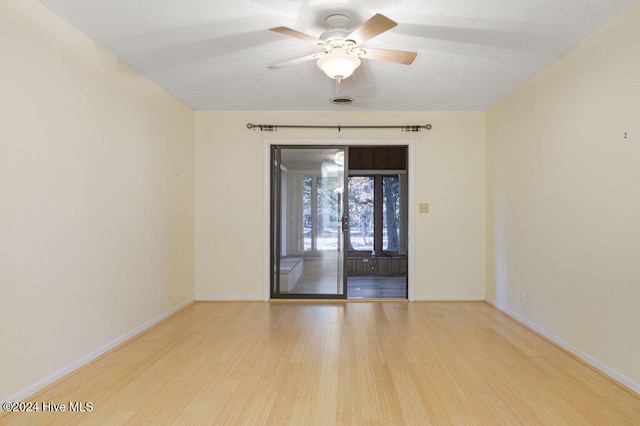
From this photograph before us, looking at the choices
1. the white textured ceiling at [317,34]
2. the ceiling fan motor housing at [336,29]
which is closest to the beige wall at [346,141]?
the white textured ceiling at [317,34]

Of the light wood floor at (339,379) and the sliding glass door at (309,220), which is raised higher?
the sliding glass door at (309,220)

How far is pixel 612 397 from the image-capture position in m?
2.24

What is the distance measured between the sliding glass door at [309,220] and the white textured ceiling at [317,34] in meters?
0.95

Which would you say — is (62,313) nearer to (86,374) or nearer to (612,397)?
(86,374)

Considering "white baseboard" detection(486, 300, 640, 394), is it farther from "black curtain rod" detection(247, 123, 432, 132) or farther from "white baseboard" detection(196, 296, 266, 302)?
"white baseboard" detection(196, 296, 266, 302)

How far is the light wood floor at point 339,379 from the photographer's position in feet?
6.65

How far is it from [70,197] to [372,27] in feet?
7.61

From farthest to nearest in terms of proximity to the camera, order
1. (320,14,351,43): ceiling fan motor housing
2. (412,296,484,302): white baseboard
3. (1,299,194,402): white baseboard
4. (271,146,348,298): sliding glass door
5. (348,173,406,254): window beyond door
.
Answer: (348,173,406,254): window beyond door, (271,146,348,298): sliding glass door, (412,296,484,302): white baseboard, (320,14,351,43): ceiling fan motor housing, (1,299,194,402): white baseboard

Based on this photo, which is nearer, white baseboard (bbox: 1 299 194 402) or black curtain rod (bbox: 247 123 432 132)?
white baseboard (bbox: 1 299 194 402)

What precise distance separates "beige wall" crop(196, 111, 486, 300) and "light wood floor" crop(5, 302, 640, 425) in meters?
1.00

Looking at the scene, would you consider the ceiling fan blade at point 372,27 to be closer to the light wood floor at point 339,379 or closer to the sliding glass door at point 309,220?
the light wood floor at point 339,379

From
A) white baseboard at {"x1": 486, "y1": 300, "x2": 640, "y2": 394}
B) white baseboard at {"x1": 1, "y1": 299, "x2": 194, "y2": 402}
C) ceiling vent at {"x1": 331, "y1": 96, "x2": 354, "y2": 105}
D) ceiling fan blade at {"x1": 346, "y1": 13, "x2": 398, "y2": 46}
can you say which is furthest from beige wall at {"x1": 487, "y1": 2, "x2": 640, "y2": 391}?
white baseboard at {"x1": 1, "y1": 299, "x2": 194, "y2": 402}

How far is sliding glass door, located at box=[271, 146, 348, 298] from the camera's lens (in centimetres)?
481

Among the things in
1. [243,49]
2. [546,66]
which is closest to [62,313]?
[243,49]
